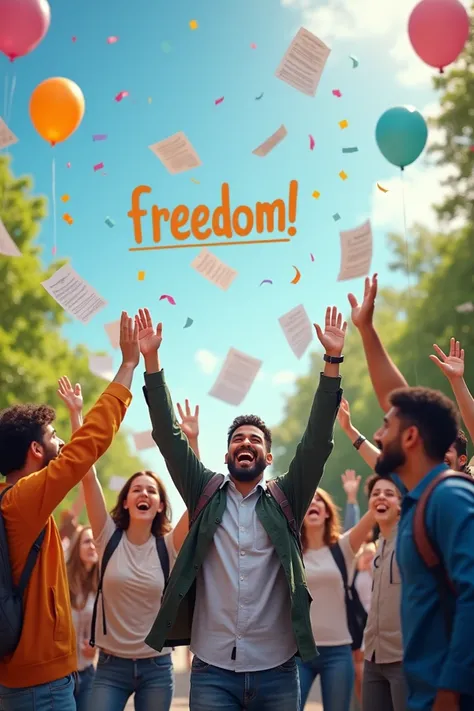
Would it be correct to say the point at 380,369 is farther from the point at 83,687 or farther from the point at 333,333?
the point at 83,687

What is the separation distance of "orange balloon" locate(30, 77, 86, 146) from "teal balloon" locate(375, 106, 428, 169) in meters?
3.06

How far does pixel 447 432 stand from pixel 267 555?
4.16ft

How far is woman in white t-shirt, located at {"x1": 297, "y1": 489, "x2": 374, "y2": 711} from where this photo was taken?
20.3ft

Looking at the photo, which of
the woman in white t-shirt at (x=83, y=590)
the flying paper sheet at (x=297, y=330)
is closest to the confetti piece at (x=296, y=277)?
the flying paper sheet at (x=297, y=330)

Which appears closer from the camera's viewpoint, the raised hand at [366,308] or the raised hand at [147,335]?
the raised hand at [366,308]

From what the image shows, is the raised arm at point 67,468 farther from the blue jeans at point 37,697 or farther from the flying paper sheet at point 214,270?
the flying paper sheet at point 214,270

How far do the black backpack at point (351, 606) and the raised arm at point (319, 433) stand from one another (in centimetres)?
232

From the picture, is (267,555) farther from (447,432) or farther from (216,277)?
(216,277)

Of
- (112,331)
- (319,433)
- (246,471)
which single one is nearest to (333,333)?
(319,433)

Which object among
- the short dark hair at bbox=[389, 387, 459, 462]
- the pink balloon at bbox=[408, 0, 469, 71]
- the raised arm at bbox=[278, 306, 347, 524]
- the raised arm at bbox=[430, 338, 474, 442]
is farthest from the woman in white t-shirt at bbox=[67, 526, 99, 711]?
the pink balloon at bbox=[408, 0, 469, 71]

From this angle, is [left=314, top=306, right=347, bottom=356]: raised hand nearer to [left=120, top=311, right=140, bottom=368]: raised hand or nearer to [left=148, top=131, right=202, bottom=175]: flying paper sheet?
[left=120, top=311, right=140, bottom=368]: raised hand

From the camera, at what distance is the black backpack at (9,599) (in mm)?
3645

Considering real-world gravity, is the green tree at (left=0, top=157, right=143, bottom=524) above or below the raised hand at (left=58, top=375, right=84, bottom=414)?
above

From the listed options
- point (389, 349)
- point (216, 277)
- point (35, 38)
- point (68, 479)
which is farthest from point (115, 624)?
point (389, 349)
